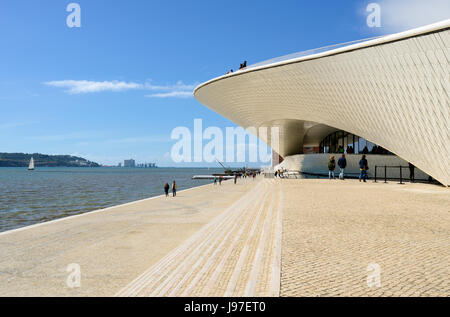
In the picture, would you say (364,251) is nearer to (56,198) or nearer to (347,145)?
(56,198)

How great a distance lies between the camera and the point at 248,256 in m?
4.79

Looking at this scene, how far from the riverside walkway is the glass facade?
2148 cm

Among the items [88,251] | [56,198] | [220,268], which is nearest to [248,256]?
[220,268]

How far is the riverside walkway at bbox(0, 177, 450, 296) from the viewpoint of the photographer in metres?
3.61

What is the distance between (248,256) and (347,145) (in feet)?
110

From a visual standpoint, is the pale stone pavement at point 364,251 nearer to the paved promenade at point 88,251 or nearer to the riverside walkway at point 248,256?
the riverside walkway at point 248,256

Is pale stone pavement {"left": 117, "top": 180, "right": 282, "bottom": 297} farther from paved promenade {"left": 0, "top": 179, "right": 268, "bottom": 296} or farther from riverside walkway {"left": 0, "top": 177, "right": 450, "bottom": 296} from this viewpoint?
paved promenade {"left": 0, "top": 179, "right": 268, "bottom": 296}

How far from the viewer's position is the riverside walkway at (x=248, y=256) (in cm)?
361

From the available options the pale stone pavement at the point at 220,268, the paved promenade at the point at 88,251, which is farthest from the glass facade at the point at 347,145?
the pale stone pavement at the point at 220,268

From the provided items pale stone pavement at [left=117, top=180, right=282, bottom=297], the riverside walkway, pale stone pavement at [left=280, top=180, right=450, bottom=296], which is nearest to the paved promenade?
the riverside walkway

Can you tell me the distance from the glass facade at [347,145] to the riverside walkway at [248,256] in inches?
845
